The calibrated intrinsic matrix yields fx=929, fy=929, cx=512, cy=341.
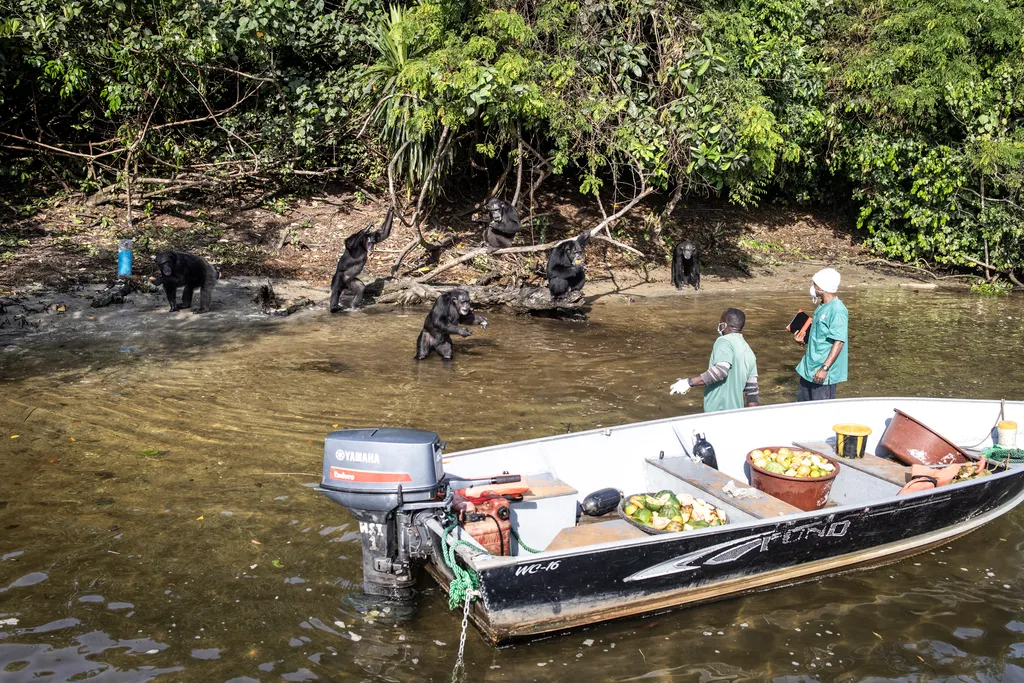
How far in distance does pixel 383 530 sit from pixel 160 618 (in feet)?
4.81

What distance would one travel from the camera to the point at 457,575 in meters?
5.37

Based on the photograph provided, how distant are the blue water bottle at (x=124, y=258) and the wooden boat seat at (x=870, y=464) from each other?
396 inches

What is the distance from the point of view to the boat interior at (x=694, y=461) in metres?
6.28

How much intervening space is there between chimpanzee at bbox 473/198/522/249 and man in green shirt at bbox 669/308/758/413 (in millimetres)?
7865

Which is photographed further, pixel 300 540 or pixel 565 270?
pixel 565 270

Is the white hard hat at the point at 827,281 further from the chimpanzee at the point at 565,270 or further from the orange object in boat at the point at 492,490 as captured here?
the chimpanzee at the point at 565,270

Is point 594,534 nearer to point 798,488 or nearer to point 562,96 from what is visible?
point 798,488

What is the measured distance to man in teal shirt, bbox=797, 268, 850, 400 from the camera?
7.71 metres

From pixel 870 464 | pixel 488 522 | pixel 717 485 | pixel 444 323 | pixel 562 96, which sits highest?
pixel 562 96

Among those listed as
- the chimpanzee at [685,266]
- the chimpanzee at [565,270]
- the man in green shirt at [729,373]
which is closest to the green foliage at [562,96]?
the chimpanzee at [685,266]

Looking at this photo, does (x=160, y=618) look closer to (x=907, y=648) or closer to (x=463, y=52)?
(x=907, y=648)

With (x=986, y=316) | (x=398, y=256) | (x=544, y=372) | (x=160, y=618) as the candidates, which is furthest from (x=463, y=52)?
(x=160, y=618)

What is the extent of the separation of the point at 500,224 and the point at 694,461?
8.56 m

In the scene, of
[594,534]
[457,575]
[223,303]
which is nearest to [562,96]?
[223,303]
